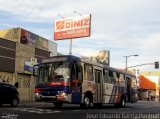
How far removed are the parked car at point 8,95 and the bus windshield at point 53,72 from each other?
344 centimetres

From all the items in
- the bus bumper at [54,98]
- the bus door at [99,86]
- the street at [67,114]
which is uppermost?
the bus door at [99,86]

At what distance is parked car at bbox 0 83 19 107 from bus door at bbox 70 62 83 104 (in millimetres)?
5441

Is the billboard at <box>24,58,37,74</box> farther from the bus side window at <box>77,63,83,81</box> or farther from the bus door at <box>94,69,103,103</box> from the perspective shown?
the bus side window at <box>77,63,83,81</box>

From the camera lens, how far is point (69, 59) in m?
22.6

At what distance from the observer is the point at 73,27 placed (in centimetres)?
5069

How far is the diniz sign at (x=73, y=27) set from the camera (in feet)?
161

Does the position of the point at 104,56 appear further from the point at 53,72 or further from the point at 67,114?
the point at 67,114

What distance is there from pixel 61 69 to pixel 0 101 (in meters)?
5.18

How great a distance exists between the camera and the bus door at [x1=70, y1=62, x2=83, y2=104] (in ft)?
73.4

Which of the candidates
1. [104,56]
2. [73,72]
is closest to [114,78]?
[73,72]

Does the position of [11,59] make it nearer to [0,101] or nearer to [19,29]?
[19,29]

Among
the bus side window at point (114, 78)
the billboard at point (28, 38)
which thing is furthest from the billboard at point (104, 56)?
the bus side window at point (114, 78)

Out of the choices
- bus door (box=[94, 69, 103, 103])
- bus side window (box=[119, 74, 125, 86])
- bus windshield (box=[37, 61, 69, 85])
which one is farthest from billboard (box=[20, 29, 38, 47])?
bus windshield (box=[37, 61, 69, 85])

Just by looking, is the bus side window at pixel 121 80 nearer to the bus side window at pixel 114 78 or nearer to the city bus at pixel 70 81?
the bus side window at pixel 114 78
